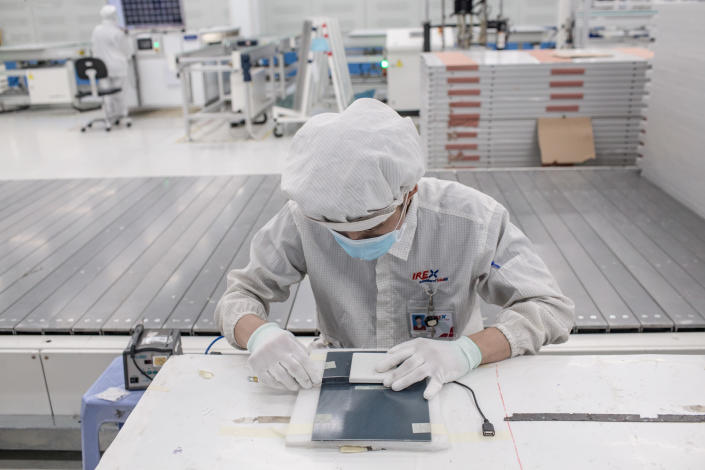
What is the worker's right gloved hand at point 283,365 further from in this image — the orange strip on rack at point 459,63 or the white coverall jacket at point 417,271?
the orange strip on rack at point 459,63

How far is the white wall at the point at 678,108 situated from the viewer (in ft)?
10.9

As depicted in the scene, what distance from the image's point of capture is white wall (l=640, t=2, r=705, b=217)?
3.31 metres

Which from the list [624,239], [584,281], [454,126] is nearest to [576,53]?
[454,126]

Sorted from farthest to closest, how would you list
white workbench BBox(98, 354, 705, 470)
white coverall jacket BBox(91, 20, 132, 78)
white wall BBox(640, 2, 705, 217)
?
white coverall jacket BBox(91, 20, 132, 78) → white wall BBox(640, 2, 705, 217) → white workbench BBox(98, 354, 705, 470)

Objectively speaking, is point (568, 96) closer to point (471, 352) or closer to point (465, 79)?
point (465, 79)

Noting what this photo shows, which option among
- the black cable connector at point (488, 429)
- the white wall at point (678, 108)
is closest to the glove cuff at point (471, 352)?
the black cable connector at point (488, 429)

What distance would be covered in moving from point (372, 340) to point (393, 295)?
0.46 feet

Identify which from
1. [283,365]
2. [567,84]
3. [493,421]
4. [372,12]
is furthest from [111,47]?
[493,421]

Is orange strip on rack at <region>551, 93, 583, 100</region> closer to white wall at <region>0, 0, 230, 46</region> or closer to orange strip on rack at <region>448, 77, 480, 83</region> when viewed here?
orange strip on rack at <region>448, 77, 480, 83</region>

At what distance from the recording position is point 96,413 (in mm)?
1752

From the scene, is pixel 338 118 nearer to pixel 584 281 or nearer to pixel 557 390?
pixel 557 390

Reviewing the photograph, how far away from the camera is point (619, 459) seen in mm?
973

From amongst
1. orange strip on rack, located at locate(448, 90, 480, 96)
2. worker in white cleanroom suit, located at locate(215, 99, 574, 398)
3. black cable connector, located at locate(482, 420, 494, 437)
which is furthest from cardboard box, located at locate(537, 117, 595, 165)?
black cable connector, located at locate(482, 420, 494, 437)

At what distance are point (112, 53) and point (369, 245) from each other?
24.7 feet
